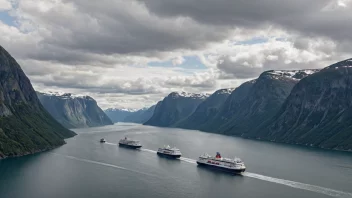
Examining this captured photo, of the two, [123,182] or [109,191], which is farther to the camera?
[123,182]

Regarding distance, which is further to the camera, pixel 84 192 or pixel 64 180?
pixel 64 180

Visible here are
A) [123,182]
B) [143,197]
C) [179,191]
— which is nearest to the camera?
[143,197]

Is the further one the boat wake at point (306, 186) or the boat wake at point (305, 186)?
the boat wake at point (306, 186)

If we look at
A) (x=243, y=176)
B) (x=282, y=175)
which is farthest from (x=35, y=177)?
(x=282, y=175)

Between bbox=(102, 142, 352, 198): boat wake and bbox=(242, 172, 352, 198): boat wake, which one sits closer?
bbox=(102, 142, 352, 198): boat wake

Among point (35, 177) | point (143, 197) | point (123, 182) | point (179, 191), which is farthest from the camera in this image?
point (35, 177)

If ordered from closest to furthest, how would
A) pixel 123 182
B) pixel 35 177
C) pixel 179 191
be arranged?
1. pixel 179 191
2. pixel 123 182
3. pixel 35 177

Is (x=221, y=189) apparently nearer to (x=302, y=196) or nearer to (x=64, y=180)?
(x=302, y=196)

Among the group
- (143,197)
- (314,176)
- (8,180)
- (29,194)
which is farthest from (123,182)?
(314,176)
